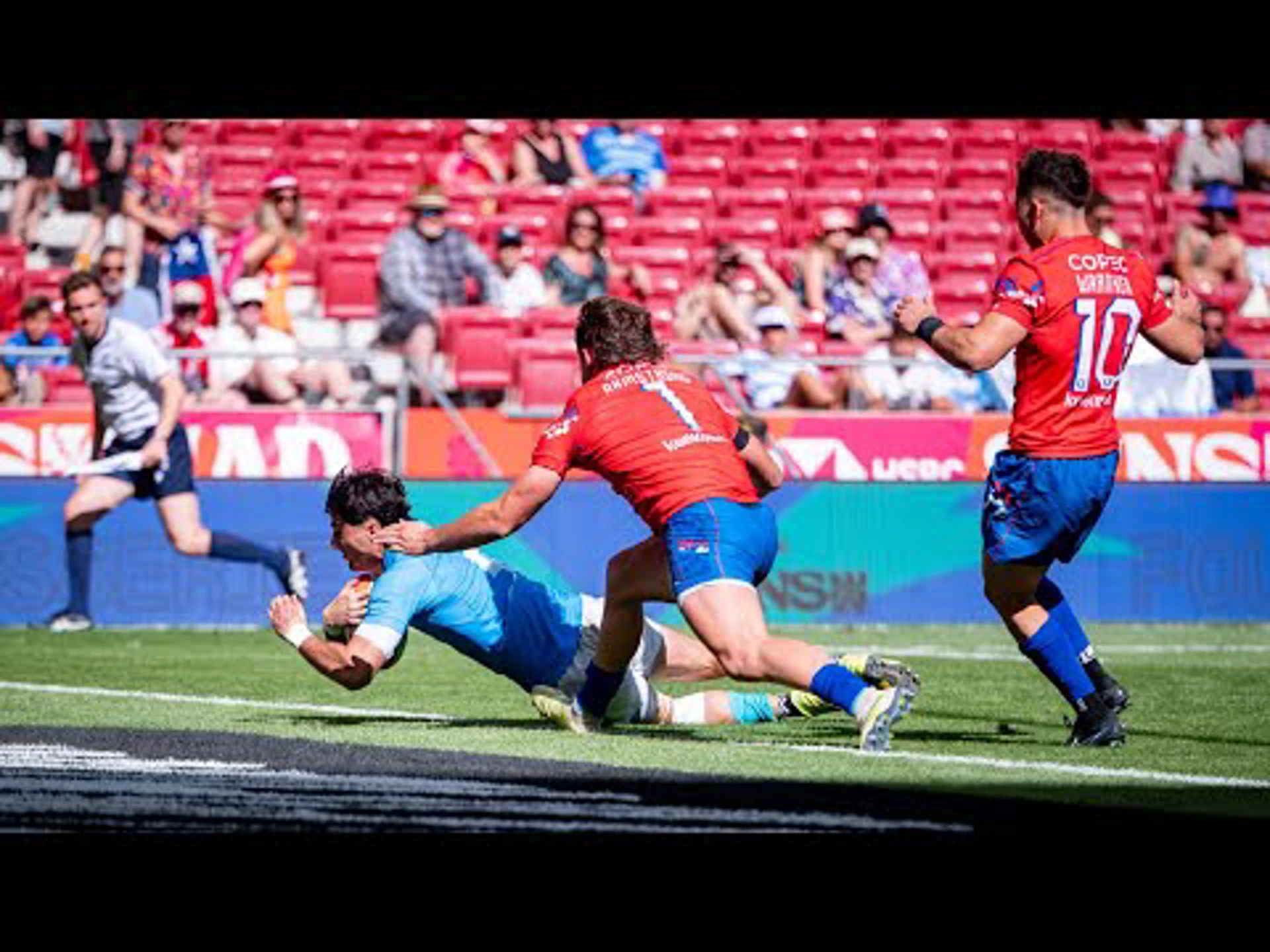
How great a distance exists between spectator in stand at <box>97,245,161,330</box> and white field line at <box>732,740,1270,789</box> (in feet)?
34.3

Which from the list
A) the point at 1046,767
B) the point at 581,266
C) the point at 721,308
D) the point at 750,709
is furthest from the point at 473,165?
the point at 1046,767

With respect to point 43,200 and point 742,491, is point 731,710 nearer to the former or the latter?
point 742,491

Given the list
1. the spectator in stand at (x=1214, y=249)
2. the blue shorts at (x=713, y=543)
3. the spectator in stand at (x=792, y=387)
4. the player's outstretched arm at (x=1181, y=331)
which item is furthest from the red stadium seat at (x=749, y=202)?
the blue shorts at (x=713, y=543)

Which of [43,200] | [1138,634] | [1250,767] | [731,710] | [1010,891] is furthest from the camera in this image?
[43,200]

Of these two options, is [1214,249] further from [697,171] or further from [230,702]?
[230,702]

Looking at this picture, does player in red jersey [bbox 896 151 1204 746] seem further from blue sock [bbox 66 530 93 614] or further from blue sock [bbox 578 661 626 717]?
blue sock [bbox 66 530 93 614]

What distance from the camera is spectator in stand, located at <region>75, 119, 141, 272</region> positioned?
22312mm

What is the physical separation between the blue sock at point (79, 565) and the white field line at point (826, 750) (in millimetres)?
3581

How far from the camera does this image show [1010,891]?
6.57m

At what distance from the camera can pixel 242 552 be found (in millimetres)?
17109

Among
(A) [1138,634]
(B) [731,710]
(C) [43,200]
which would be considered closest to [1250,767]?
(B) [731,710]

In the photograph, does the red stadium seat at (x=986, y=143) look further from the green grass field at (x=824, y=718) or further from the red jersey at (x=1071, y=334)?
the red jersey at (x=1071, y=334)

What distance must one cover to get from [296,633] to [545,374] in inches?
345

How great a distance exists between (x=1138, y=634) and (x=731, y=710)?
6883mm
